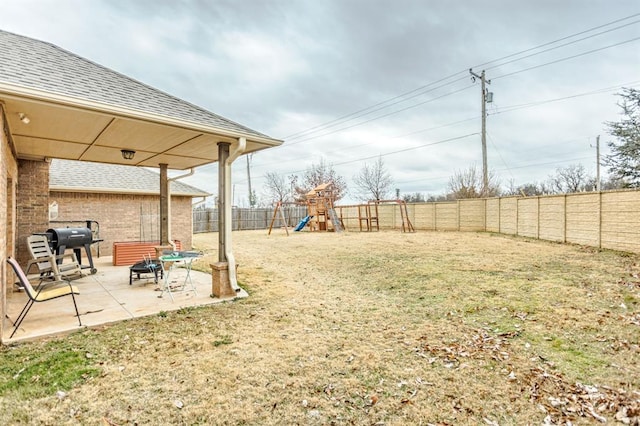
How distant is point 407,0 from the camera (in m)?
8.54

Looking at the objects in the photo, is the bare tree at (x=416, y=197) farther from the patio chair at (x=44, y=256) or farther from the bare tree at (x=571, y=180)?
the patio chair at (x=44, y=256)

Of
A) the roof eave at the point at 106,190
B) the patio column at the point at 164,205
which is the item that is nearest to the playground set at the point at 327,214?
the roof eave at the point at 106,190

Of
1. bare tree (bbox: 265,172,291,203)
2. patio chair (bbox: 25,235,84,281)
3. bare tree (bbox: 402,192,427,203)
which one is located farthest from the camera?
bare tree (bbox: 265,172,291,203)

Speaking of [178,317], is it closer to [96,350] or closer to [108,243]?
[96,350]

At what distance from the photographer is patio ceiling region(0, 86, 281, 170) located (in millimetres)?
3611

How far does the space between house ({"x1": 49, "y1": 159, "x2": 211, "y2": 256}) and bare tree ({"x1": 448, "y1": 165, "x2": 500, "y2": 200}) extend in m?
16.7

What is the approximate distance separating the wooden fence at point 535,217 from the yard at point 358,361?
3529mm

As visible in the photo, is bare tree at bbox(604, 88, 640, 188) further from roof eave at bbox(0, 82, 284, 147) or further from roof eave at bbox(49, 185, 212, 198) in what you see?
roof eave at bbox(49, 185, 212, 198)

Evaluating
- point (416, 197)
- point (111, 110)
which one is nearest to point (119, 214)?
point (111, 110)

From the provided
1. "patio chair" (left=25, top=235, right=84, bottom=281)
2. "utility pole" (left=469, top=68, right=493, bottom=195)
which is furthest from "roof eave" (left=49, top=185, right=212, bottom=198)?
"utility pole" (left=469, top=68, right=493, bottom=195)

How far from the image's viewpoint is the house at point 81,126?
11.3 ft

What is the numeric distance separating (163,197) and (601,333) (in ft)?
26.8

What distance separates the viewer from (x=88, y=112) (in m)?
3.73

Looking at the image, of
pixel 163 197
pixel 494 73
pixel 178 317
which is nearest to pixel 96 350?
pixel 178 317
